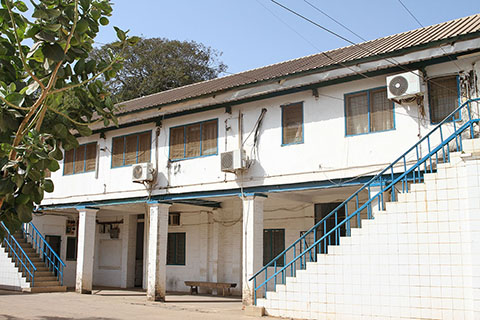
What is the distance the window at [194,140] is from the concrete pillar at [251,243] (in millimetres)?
2101

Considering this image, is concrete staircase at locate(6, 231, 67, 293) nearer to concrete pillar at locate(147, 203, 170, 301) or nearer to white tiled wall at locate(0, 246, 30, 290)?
white tiled wall at locate(0, 246, 30, 290)

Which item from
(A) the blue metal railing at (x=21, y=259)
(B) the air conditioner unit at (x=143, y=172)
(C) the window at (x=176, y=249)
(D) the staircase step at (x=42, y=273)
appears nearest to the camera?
(B) the air conditioner unit at (x=143, y=172)

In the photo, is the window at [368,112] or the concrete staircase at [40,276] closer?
the window at [368,112]

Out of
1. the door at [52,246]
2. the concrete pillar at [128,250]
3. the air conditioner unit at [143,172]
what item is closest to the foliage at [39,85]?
the air conditioner unit at [143,172]

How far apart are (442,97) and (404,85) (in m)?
0.92

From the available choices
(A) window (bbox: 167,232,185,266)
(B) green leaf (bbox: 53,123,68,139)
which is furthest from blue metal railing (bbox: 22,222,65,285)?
(B) green leaf (bbox: 53,123,68,139)

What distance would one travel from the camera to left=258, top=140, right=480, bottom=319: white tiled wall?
30.6ft

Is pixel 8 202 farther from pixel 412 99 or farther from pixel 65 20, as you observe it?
pixel 412 99

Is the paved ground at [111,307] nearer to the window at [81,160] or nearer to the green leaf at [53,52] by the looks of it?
the window at [81,160]

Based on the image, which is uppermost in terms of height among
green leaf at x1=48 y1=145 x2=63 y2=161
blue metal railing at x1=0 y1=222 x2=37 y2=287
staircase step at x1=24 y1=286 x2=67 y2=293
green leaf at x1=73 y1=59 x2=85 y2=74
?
green leaf at x1=73 y1=59 x2=85 y2=74

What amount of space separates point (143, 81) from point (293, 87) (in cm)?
2860

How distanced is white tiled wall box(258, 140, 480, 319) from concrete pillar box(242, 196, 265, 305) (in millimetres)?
2385

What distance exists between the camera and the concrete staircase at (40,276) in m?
18.6

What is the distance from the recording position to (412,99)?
1160cm
